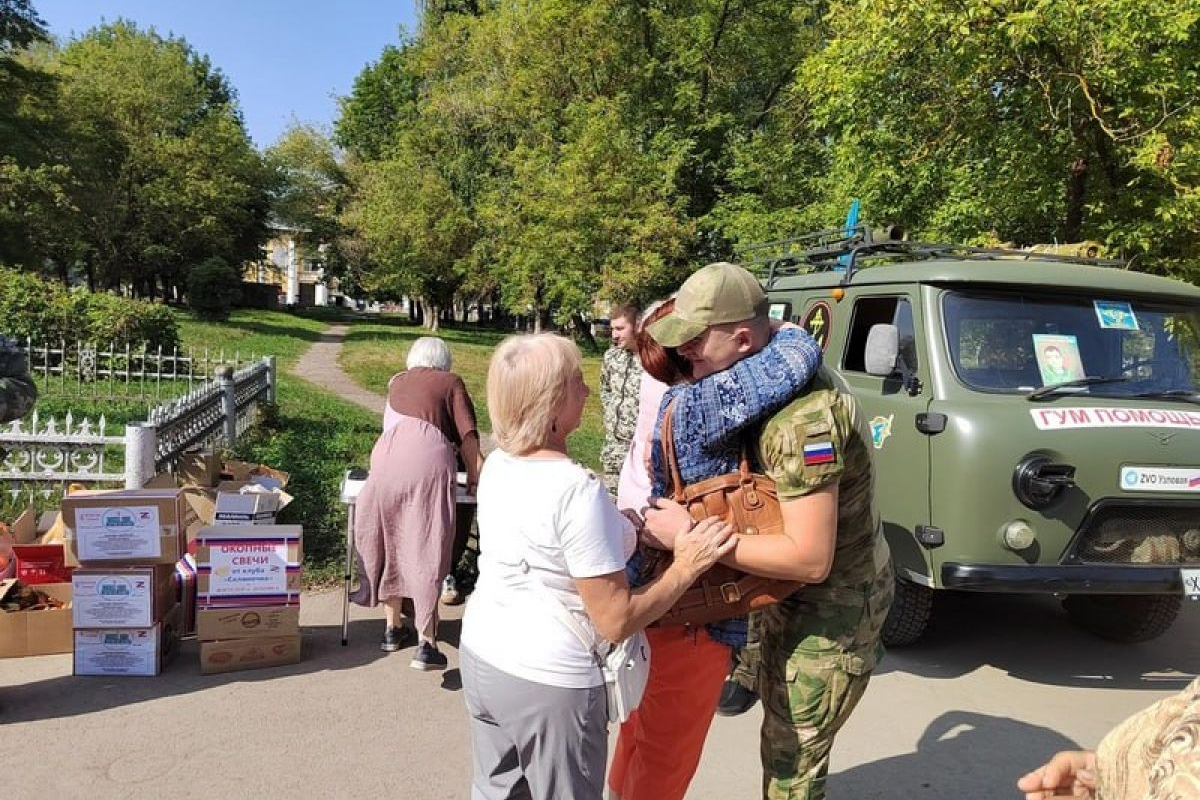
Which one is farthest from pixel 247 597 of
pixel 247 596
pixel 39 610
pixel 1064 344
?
Result: pixel 1064 344

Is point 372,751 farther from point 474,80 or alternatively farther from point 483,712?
point 474,80

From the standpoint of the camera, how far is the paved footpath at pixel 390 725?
333 cm

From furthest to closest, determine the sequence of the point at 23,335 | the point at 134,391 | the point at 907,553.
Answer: the point at 23,335 < the point at 134,391 < the point at 907,553

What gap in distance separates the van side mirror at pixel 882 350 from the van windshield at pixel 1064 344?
12.1 inches

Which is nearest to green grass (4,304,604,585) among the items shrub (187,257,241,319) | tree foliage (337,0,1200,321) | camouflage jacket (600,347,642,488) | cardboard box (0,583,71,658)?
camouflage jacket (600,347,642,488)

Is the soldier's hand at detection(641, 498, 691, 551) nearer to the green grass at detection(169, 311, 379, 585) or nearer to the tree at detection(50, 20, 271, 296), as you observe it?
the green grass at detection(169, 311, 379, 585)

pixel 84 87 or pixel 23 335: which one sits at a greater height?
pixel 84 87

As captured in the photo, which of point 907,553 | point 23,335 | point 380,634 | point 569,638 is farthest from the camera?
point 23,335

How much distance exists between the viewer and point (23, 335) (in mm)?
12594

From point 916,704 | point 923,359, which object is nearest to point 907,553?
point 916,704

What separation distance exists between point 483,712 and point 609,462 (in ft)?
10.5

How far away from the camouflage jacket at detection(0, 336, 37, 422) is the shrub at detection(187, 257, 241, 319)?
26.1 metres

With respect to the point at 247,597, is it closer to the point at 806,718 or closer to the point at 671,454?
the point at 671,454

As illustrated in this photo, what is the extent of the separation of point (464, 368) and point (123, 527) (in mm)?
17595
